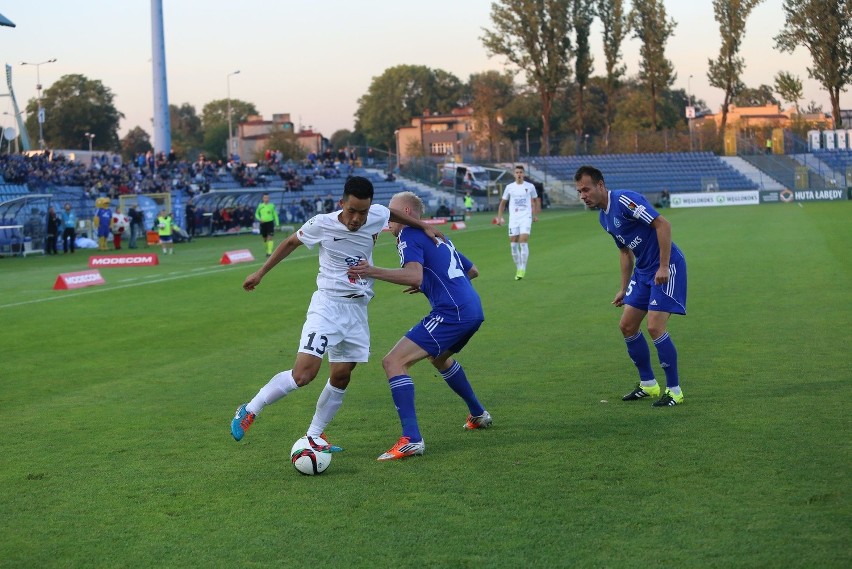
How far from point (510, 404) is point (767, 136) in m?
78.1

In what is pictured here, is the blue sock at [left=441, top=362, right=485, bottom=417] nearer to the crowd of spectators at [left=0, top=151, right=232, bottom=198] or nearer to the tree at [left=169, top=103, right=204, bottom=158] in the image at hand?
the crowd of spectators at [left=0, top=151, right=232, bottom=198]

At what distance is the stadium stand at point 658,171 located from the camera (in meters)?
76.8

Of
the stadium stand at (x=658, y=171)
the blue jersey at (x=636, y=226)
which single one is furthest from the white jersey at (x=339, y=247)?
the stadium stand at (x=658, y=171)

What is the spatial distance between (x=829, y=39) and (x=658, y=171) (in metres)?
21.1

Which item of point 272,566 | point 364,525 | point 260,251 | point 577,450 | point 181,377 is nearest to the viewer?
point 272,566

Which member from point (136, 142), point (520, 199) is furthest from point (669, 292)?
point (136, 142)

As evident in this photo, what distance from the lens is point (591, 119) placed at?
124 meters

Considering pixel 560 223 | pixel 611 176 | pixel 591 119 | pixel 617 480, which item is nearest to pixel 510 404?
pixel 617 480

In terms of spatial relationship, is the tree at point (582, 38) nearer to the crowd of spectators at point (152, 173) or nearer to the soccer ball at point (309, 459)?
the crowd of spectators at point (152, 173)

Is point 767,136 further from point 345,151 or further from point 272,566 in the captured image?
point 272,566

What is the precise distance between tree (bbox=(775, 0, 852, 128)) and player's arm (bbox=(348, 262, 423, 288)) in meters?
89.4

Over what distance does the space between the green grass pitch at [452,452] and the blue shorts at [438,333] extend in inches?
27.0

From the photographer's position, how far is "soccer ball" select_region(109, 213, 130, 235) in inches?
1529

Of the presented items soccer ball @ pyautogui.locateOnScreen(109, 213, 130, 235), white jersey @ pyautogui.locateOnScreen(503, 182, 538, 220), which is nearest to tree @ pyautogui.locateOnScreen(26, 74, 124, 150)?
soccer ball @ pyautogui.locateOnScreen(109, 213, 130, 235)
